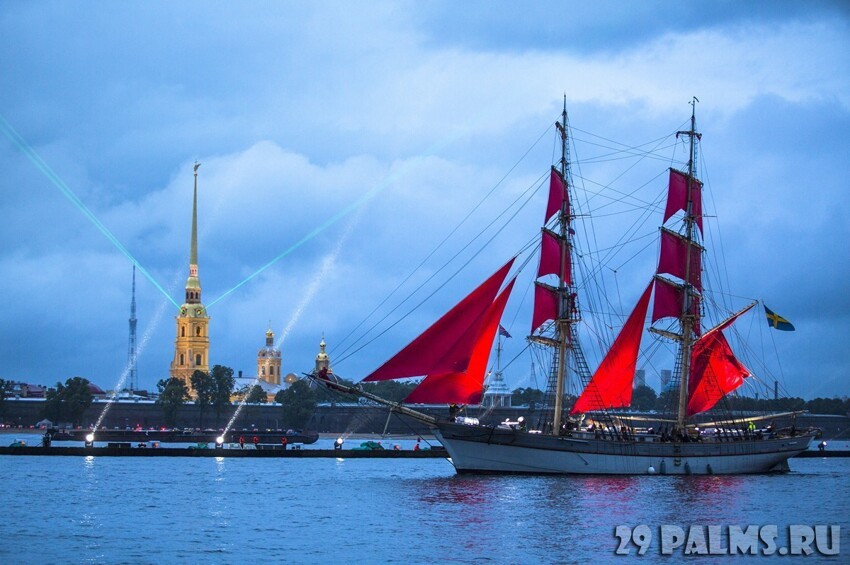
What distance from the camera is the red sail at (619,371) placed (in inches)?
2776

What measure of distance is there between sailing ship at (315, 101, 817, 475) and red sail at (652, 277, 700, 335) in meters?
0.05

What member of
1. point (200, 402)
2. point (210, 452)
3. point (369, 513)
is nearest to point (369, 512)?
point (369, 513)

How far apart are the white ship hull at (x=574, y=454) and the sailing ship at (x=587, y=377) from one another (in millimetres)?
49

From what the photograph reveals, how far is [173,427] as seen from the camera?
176 metres

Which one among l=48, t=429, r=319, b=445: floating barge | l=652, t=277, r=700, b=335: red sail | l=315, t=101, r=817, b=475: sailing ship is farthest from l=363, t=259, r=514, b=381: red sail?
l=48, t=429, r=319, b=445: floating barge

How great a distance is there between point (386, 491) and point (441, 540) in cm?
1767

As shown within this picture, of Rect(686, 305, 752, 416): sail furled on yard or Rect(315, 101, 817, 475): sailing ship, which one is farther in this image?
Rect(686, 305, 752, 416): sail furled on yard

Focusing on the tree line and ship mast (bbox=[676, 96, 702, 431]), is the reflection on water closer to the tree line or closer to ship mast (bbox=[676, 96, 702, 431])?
ship mast (bbox=[676, 96, 702, 431])

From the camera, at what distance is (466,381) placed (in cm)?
6341

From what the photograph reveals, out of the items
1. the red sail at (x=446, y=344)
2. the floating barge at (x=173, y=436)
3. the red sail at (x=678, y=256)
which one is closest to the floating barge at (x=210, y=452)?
the red sail at (x=678, y=256)

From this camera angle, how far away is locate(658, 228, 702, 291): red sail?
74.9 meters

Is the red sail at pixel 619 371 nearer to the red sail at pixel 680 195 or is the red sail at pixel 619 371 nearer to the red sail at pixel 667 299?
the red sail at pixel 667 299

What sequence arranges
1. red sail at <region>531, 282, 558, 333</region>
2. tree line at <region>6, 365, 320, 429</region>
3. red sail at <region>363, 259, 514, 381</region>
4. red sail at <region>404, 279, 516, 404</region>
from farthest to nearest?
1. tree line at <region>6, 365, 320, 429</region>
2. red sail at <region>531, 282, 558, 333</region>
3. red sail at <region>404, 279, 516, 404</region>
4. red sail at <region>363, 259, 514, 381</region>

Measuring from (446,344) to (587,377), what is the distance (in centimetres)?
1097
